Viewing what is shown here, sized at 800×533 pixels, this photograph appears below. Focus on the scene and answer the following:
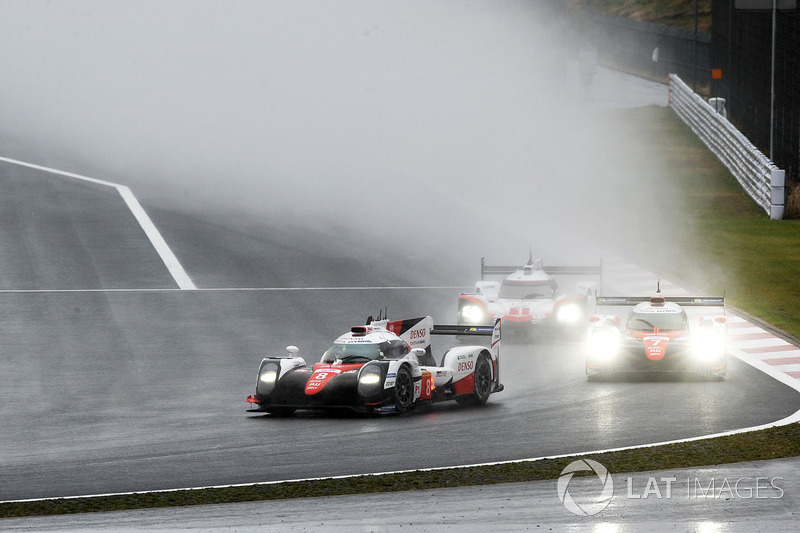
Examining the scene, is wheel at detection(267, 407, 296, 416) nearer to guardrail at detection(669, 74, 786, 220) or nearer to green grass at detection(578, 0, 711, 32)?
guardrail at detection(669, 74, 786, 220)

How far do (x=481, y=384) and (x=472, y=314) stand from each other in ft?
23.3

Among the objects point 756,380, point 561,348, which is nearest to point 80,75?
point 561,348

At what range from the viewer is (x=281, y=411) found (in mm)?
21297

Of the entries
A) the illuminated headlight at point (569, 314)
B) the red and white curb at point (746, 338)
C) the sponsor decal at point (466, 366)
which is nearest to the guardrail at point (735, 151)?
the red and white curb at point (746, 338)

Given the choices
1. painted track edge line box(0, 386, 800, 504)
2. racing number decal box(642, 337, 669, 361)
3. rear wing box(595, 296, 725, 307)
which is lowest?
painted track edge line box(0, 386, 800, 504)

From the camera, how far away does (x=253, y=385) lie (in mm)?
23969

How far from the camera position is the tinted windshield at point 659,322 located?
83.0 feet

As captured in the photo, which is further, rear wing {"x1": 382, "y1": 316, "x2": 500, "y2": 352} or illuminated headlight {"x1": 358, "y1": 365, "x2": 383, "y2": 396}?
rear wing {"x1": 382, "y1": 316, "x2": 500, "y2": 352}

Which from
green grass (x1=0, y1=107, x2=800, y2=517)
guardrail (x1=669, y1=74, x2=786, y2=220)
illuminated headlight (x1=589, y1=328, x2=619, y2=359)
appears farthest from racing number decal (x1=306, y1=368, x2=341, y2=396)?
guardrail (x1=669, y1=74, x2=786, y2=220)

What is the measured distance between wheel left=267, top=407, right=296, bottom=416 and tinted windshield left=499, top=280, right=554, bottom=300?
10.1 meters

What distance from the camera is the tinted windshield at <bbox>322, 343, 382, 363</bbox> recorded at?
2169 cm

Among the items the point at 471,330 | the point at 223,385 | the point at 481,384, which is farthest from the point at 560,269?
the point at 223,385

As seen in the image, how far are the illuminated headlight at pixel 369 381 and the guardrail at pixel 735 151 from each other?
31841 millimetres

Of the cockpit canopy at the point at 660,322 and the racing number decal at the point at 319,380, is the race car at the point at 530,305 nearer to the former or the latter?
the cockpit canopy at the point at 660,322
